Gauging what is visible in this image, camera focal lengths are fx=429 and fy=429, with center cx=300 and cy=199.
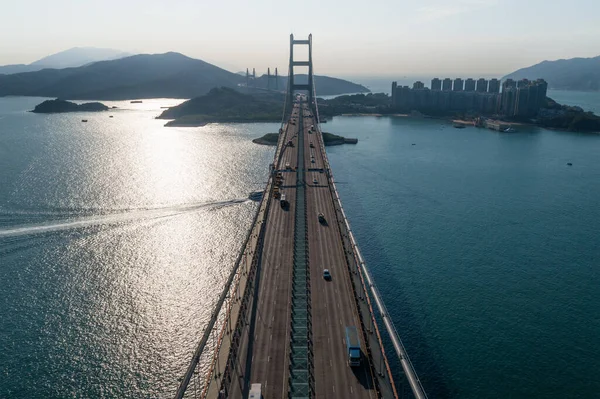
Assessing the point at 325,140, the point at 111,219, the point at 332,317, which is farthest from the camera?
the point at 325,140

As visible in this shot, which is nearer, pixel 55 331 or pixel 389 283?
pixel 55 331

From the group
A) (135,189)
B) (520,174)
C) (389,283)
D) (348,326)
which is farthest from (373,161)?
(348,326)

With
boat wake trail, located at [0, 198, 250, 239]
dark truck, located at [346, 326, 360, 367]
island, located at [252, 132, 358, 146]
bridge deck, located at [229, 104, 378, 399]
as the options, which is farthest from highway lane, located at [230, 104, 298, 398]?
island, located at [252, 132, 358, 146]

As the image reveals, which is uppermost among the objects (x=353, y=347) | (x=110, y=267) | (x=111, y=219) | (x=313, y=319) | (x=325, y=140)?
(x=325, y=140)

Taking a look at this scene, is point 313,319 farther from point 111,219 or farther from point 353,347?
point 111,219

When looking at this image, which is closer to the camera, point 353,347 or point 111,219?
point 353,347

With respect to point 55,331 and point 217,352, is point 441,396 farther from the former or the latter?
point 55,331

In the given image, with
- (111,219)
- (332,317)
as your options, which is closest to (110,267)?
(111,219)
